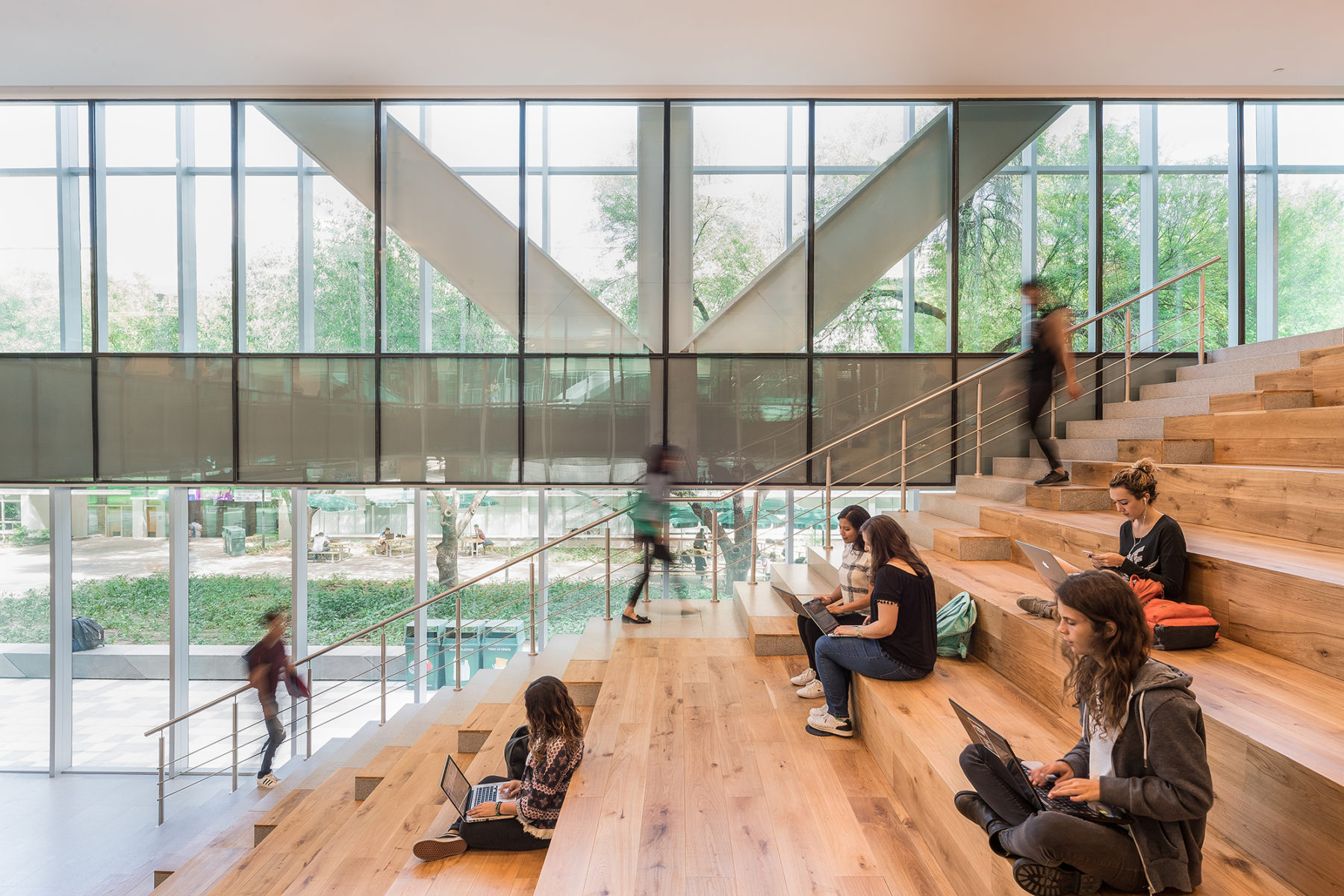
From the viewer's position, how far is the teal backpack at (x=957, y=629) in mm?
3572

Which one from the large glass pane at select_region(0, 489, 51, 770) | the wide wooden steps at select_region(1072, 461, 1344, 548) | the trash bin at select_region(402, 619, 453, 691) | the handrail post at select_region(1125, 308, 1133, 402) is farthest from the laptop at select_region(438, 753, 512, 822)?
the large glass pane at select_region(0, 489, 51, 770)

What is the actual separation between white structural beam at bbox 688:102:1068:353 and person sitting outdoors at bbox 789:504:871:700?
3120 mm

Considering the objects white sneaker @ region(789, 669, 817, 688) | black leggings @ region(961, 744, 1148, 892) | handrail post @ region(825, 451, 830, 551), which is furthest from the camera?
handrail post @ region(825, 451, 830, 551)

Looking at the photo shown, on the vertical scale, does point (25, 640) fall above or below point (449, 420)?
below

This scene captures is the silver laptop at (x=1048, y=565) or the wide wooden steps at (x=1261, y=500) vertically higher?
the wide wooden steps at (x=1261, y=500)

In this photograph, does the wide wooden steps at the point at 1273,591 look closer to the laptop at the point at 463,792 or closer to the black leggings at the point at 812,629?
the black leggings at the point at 812,629

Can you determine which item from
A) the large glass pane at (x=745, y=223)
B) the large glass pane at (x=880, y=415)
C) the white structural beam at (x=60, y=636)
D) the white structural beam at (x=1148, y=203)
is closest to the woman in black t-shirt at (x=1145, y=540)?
the large glass pane at (x=880, y=415)

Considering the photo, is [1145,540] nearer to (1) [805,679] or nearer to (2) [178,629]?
(1) [805,679]

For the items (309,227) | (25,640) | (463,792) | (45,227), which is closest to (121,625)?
(25,640)

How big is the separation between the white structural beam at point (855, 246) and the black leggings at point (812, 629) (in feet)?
10.8

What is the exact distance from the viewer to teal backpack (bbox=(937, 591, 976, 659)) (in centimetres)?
357

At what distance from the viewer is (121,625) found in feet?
24.0

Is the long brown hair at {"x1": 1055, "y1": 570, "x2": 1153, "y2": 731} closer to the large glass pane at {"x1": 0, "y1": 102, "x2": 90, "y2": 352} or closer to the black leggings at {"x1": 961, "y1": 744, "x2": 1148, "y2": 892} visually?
the black leggings at {"x1": 961, "y1": 744, "x2": 1148, "y2": 892}

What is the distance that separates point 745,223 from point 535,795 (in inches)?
218
